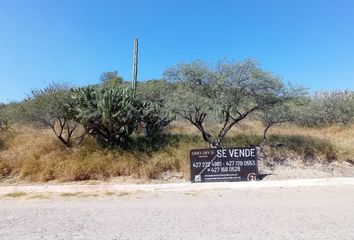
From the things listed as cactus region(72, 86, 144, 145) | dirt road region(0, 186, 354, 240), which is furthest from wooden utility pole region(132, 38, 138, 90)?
dirt road region(0, 186, 354, 240)

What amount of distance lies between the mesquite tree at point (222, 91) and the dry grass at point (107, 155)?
1697 mm

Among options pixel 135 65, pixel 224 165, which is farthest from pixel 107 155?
pixel 135 65

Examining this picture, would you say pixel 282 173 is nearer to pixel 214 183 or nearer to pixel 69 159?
pixel 214 183

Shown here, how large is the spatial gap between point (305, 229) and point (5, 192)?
8.70 meters

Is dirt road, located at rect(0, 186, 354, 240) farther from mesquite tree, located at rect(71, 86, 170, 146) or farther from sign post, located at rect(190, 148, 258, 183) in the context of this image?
mesquite tree, located at rect(71, 86, 170, 146)

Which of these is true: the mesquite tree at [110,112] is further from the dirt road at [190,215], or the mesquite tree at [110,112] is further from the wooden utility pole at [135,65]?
the dirt road at [190,215]

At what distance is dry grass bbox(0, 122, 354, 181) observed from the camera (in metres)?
12.0

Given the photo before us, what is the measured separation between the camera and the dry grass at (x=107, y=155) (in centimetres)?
1203

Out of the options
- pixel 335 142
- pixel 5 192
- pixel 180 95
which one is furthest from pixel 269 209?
pixel 335 142

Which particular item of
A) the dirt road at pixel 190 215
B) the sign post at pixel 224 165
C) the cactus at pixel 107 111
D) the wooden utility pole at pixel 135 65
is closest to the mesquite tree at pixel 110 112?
the cactus at pixel 107 111

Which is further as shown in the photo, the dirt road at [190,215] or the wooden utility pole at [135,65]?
the wooden utility pole at [135,65]

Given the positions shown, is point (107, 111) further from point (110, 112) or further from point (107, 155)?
point (107, 155)

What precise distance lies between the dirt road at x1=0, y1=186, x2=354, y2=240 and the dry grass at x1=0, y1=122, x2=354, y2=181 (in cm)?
250

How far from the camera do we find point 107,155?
1288cm
